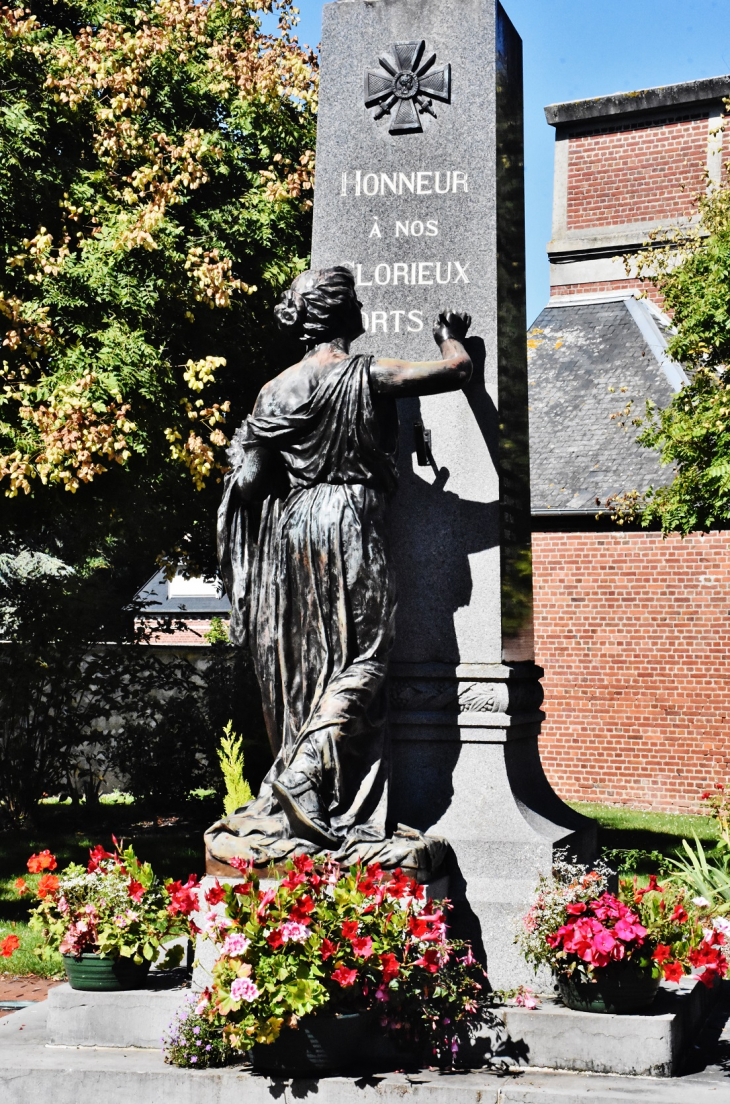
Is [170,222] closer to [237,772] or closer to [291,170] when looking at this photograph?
[291,170]

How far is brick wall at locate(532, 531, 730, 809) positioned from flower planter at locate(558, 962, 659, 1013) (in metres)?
12.1

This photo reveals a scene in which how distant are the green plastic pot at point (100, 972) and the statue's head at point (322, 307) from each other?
267 centimetres

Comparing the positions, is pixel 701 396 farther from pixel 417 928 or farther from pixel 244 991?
pixel 244 991

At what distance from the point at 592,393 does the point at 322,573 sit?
13.8m

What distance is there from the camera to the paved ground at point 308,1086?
13.6 ft

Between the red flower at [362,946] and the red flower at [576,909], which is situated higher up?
the red flower at [576,909]

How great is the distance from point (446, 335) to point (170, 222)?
18.9ft

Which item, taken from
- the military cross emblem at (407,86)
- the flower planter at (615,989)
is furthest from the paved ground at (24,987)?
the military cross emblem at (407,86)

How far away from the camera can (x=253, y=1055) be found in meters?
4.29

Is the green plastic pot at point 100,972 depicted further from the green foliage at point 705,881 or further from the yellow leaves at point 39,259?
the yellow leaves at point 39,259

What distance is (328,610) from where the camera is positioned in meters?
5.30

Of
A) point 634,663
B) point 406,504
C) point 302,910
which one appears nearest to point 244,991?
point 302,910

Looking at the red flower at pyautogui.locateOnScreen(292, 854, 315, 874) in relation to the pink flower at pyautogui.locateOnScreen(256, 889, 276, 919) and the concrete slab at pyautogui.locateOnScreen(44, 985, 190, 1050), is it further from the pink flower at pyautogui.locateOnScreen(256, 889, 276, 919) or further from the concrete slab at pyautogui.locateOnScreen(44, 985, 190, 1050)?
the concrete slab at pyautogui.locateOnScreen(44, 985, 190, 1050)

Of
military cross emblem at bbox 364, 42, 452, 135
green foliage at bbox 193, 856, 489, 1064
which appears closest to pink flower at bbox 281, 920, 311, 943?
green foliage at bbox 193, 856, 489, 1064
